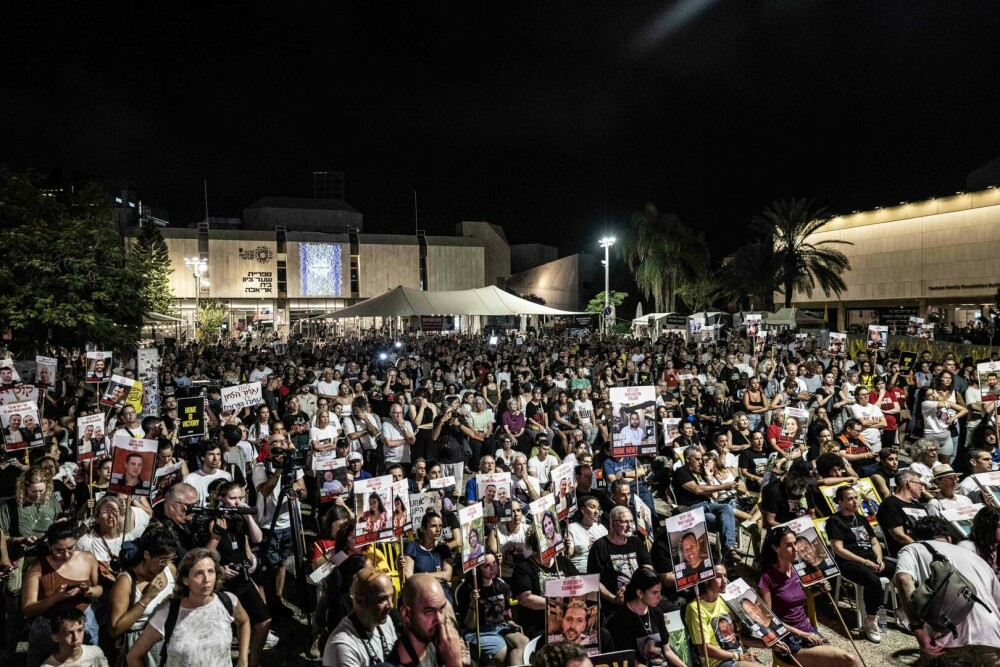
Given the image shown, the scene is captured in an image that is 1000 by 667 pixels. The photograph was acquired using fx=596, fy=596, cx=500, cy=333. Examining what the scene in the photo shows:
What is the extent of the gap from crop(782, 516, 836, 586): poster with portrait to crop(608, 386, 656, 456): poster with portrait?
2562 millimetres

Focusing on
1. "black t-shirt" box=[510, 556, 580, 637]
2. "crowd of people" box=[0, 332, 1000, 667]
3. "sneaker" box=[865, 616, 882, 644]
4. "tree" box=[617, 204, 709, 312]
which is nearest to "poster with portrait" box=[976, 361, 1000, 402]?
"crowd of people" box=[0, 332, 1000, 667]

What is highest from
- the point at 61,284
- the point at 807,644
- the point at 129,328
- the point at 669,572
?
the point at 61,284

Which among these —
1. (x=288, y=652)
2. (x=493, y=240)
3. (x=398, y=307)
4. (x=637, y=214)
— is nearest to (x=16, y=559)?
(x=288, y=652)

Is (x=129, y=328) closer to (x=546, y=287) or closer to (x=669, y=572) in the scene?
(x=669, y=572)

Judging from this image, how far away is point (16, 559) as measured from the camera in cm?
500

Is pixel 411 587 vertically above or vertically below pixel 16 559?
above

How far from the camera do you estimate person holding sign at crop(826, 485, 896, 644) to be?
509 cm

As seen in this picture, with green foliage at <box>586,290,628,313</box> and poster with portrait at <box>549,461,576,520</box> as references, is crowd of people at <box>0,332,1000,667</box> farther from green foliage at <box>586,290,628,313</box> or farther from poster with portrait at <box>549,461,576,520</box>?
green foliage at <box>586,290,628,313</box>

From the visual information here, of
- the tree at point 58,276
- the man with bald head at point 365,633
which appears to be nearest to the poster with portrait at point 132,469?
the man with bald head at point 365,633

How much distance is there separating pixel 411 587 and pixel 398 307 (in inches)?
669

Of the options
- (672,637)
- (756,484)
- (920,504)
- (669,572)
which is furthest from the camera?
(756,484)

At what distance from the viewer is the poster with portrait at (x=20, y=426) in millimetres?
6980

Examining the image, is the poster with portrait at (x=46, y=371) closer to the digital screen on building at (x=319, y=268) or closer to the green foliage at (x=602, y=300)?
the green foliage at (x=602, y=300)

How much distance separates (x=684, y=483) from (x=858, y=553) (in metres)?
1.88
